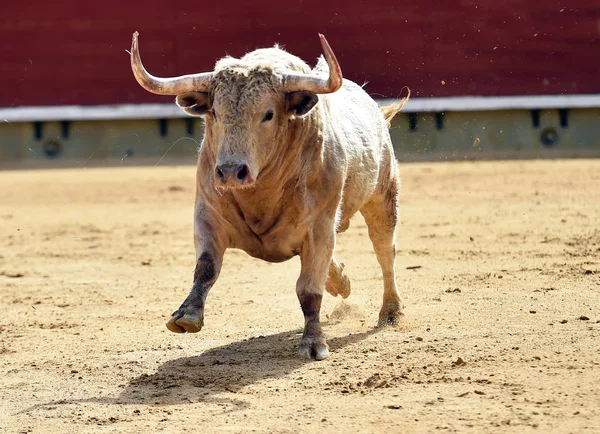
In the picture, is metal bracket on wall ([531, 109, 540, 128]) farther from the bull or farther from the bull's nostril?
the bull's nostril

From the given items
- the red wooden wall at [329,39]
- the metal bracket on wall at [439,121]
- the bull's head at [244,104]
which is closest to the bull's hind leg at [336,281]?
the bull's head at [244,104]

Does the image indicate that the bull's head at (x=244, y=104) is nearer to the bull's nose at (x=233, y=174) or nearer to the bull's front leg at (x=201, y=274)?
the bull's nose at (x=233, y=174)

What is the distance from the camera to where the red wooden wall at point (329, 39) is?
37.5 ft

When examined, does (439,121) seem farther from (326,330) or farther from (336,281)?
(326,330)

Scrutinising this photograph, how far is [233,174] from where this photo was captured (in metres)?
3.47

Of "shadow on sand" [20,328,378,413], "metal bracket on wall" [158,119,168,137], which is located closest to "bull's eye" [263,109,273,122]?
"shadow on sand" [20,328,378,413]

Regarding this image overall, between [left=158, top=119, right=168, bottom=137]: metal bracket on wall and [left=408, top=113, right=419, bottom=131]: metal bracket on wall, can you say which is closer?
[left=408, top=113, right=419, bottom=131]: metal bracket on wall

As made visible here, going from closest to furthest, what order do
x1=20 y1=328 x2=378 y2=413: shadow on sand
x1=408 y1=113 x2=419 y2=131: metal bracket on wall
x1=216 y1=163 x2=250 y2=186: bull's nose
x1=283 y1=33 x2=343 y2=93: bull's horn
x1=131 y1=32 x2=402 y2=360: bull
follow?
x1=20 y1=328 x2=378 y2=413: shadow on sand < x1=216 y1=163 x2=250 y2=186: bull's nose < x1=131 y1=32 x2=402 y2=360: bull < x1=283 y1=33 x2=343 y2=93: bull's horn < x1=408 y1=113 x2=419 y2=131: metal bracket on wall

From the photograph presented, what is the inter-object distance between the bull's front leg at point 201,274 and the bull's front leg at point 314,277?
0.30 metres

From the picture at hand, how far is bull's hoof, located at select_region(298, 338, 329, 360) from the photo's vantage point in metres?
3.79

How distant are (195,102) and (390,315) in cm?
Result: 129

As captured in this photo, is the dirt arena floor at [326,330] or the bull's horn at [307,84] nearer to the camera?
the dirt arena floor at [326,330]

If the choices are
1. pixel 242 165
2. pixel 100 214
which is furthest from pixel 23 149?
pixel 242 165

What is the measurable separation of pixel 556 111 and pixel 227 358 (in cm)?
872
